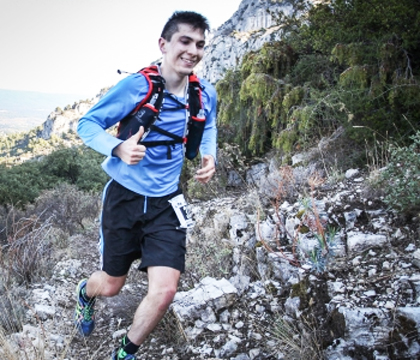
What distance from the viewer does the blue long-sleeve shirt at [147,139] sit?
2.37 m

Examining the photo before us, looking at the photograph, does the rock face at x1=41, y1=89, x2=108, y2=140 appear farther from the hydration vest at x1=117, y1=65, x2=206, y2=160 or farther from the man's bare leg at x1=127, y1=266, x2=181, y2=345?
the man's bare leg at x1=127, y1=266, x2=181, y2=345

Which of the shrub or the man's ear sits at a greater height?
the man's ear

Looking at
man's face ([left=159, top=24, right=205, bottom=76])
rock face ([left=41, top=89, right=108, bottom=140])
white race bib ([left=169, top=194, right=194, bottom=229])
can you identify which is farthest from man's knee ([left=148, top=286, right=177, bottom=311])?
rock face ([left=41, top=89, right=108, bottom=140])

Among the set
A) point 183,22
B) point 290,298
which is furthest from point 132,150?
point 290,298

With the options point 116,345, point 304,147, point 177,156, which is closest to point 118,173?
point 177,156

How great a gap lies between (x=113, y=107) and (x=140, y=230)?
872 mm

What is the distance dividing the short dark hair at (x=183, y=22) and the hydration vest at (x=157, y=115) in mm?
271

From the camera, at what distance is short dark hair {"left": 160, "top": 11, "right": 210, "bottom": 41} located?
2619 mm

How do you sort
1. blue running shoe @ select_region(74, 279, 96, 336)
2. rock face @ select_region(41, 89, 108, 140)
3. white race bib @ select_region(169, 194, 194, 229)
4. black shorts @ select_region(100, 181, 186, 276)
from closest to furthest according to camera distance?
1. black shorts @ select_region(100, 181, 186, 276)
2. white race bib @ select_region(169, 194, 194, 229)
3. blue running shoe @ select_region(74, 279, 96, 336)
4. rock face @ select_region(41, 89, 108, 140)

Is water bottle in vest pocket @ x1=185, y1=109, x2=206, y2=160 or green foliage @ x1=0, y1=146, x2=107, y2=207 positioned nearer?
water bottle in vest pocket @ x1=185, y1=109, x2=206, y2=160

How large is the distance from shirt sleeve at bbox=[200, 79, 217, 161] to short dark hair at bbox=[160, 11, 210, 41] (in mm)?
433

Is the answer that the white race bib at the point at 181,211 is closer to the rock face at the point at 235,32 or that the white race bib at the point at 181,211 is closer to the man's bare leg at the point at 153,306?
the man's bare leg at the point at 153,306

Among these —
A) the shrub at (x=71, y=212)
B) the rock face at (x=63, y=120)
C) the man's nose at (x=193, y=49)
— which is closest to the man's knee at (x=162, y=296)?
the man's nose at (x=193, y=49)

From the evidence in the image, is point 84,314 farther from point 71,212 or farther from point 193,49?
point 71,212
